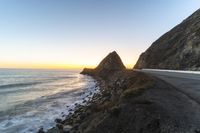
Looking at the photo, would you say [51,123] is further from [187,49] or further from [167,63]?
[167,63]

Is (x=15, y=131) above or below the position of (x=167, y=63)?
below

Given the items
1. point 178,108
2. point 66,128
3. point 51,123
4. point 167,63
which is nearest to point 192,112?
point 178,108

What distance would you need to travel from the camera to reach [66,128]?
45.9 ft

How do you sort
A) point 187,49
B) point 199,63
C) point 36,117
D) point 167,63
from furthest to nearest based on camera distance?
point 167,63 < point 187,49 < point 199,63 < point 36,117

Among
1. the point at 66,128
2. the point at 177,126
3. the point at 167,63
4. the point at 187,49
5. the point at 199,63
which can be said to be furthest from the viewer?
the point at 167,63

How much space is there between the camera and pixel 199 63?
31.1 meters

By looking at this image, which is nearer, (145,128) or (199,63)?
(145,128)

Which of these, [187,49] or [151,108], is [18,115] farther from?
[187,49]

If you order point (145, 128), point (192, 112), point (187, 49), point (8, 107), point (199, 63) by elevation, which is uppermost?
point (187, 49)

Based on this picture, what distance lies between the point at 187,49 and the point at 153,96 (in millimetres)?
30002

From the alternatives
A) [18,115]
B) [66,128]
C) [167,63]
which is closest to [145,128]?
[66,128]

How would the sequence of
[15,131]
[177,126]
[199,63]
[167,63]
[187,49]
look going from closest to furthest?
[177,126], [15,131], [199,63], [187,49], [167,63]

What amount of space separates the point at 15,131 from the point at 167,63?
37.1 metres

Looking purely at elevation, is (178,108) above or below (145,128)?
above
